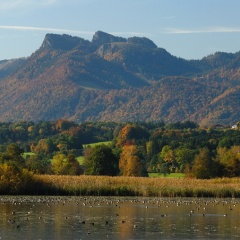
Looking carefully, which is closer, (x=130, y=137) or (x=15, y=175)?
(x=15, y=175)

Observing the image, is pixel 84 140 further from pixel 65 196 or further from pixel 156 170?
pixel 65 196

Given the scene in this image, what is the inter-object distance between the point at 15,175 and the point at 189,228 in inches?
1059

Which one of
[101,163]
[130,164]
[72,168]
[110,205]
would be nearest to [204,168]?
[101,163]

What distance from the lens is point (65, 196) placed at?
6281cm

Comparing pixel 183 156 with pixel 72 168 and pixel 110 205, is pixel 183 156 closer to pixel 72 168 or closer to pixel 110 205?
pixel 72 168

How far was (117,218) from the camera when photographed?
145ft

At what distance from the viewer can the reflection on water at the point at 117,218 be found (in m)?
36.5

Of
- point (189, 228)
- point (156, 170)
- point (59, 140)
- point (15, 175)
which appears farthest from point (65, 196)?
point (59, 140)

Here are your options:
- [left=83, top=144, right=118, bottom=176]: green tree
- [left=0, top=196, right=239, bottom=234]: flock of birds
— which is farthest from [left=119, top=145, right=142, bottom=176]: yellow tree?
[left=0, top=196, right=239, bottom=234]: flock of birds

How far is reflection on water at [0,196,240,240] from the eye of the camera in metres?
36.5

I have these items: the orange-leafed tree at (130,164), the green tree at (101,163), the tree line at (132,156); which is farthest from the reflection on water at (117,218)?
the orange-leafed tree at (130,164)

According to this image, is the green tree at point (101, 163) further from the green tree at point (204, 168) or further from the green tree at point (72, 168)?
the green tree at point (204, 168)

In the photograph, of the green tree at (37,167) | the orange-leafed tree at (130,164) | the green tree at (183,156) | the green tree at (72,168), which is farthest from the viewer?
the green tree at (183,156)

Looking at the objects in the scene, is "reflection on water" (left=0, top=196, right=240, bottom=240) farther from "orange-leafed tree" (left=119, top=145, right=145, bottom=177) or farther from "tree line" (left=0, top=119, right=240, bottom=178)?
"orange-leafed tree" (left=119, top=145, right=145, bottom=177)
